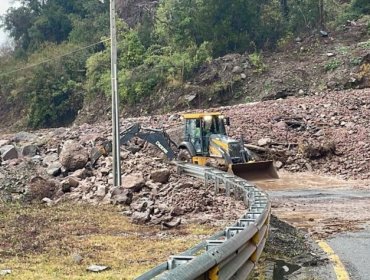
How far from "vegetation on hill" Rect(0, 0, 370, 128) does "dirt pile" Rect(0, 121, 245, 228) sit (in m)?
20.9

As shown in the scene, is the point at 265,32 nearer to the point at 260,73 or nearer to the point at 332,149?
the point at 260,73

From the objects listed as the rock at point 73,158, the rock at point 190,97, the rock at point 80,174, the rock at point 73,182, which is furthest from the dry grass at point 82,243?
the rock at point 190,97

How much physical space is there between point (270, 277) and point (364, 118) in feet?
73.4

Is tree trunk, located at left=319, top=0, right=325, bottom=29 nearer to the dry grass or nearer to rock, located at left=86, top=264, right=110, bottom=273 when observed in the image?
the dry grass

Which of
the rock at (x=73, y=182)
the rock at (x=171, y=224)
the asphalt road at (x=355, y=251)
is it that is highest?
the asphalt road at (x=355, y=251)

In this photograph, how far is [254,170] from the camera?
2075 cm

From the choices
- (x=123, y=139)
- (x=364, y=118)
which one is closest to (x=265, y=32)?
(x=364, y=118)

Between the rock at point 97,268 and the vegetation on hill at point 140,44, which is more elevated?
the vegetation on hill at point 140,44

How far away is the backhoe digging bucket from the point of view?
20078mm

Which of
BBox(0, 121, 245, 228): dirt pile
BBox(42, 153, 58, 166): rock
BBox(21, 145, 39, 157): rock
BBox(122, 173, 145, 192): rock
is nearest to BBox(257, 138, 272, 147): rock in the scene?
BBox(0, 121, 245, 228): dirt pile

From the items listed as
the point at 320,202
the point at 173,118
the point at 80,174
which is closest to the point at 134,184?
the point at 80,174

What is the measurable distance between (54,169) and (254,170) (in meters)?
6.94

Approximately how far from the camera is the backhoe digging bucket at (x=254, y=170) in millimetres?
20078

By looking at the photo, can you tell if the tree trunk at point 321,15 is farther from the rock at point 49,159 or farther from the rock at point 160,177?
the rock at point 160,177
